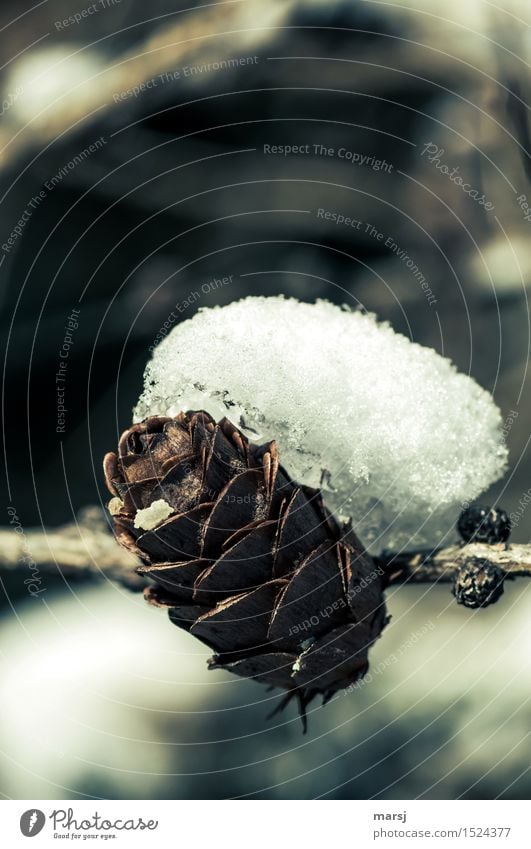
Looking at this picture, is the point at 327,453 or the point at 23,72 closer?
the point at 327,453

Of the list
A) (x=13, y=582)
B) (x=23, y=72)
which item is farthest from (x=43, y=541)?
(x=23, y=72)

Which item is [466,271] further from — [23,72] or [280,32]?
[23,72]

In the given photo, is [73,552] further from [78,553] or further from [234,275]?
[234,275]

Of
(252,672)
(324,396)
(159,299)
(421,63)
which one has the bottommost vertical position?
(252,672)

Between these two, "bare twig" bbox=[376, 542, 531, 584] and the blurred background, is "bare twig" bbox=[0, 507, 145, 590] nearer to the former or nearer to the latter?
the blurred background

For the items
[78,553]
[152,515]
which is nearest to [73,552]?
[78,553]

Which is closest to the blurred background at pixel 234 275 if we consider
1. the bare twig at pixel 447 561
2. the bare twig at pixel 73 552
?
the bare twig at pixel 73 552
